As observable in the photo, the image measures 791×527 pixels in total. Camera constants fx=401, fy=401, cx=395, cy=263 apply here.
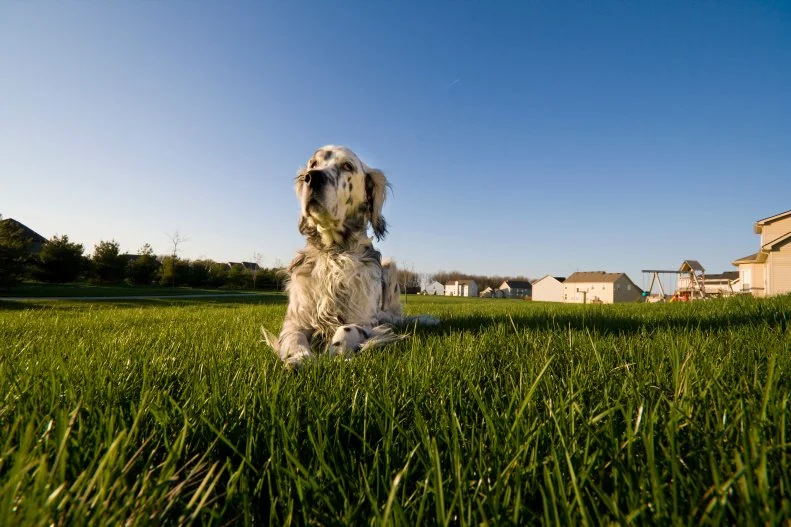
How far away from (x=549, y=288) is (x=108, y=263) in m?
84.3

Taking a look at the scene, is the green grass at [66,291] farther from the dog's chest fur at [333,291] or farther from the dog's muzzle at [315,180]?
the dog's muzzle at [315,180]

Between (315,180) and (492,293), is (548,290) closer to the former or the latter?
(492,293)

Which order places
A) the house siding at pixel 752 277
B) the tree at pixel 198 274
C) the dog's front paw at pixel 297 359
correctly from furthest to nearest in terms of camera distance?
1. the tree at pixel 198 274
2. the house siding at pixel 752 277
3. the dog's front paw at pixel 297 359

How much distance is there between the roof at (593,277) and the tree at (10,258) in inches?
3242

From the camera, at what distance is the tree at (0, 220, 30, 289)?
2133 centimetres

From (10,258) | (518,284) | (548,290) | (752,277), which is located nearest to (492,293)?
(548,290)

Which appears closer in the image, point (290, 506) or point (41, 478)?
point (41, 478)

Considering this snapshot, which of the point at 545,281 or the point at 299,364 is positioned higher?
the point at 545,281

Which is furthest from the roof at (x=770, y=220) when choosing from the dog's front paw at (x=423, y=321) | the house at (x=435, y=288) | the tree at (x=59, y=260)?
the house at (x=435, y=288)

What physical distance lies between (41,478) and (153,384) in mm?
1207

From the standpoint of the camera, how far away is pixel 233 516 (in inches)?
35.3

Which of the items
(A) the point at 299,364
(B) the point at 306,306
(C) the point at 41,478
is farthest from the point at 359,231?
(C) the point at 41,478

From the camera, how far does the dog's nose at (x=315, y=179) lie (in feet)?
11.9

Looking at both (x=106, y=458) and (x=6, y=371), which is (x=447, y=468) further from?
(x=6, y=371)
